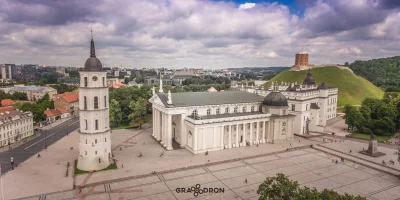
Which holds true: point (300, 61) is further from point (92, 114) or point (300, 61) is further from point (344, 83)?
point (92, 114)

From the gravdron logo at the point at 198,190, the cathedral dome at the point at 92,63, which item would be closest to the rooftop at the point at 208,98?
the cathedral dome at the point at 92,63

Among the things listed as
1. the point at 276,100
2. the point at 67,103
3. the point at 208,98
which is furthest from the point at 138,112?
the point at 67,103

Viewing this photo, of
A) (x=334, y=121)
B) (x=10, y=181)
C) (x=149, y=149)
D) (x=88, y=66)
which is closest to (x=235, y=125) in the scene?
(x=149, y=149)

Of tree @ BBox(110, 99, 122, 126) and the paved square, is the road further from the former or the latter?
tree @ BBox(110, 99, 122, 126)

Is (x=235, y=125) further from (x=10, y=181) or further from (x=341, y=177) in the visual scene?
(x=10, y=181)

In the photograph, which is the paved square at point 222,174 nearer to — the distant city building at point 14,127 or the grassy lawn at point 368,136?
the distant city building at point 14,127
